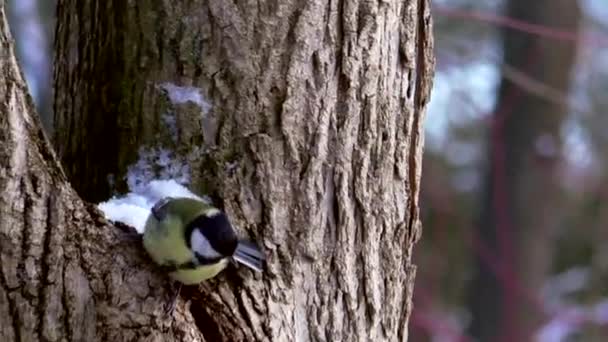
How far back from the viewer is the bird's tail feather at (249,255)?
147cm

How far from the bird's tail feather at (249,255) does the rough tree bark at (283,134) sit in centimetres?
2

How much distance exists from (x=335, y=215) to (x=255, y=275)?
0.50 feet

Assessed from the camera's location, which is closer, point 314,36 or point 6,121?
point 6,121

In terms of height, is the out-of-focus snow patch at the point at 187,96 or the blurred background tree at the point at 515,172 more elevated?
the out-of-focus snow patch at the point at 187,96

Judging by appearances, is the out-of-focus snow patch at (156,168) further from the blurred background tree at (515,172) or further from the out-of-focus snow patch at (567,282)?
the out-of-focus snow patch at (567,282)

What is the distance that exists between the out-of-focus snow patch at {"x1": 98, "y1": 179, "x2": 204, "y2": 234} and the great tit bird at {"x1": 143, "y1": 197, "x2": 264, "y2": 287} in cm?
4

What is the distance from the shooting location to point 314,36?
159cm

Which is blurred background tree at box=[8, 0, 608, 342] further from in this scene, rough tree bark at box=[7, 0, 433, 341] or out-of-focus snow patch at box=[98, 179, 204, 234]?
out-of-focus snow patch at box=[98, 179, 204, 234]

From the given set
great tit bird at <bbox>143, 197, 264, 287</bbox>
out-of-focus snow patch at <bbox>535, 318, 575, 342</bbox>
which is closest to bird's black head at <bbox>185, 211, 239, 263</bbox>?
great tit bird at <bbox>143, 197, 264, 287</bbox>

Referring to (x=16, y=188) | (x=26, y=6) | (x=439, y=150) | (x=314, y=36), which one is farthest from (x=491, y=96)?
(x=16, y=188)

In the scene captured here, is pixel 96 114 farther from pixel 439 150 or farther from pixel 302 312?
pixel 439 150

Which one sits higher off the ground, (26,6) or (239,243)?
(239,243)

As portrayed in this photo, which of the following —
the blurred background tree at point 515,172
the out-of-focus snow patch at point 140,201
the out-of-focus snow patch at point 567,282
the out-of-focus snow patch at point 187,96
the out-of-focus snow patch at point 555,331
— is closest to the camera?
the out-of-focus snow patch at point 140,201

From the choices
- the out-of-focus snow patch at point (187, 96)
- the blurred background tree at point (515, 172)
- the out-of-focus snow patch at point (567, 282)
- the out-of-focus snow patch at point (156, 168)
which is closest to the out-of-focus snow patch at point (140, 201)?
the out-of-focus snow patch at point (156, 168)
